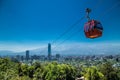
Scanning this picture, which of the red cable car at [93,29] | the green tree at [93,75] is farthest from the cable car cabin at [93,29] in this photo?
the green tree at [93,75]

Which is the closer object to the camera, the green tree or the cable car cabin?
the cable car cabin

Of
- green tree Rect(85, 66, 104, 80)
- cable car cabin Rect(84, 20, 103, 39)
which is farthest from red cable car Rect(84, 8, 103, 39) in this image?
green tree Rect(85, 66, 104, 80)

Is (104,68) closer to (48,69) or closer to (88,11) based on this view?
(48,69)

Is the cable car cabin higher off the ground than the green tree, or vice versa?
the cable car cabin

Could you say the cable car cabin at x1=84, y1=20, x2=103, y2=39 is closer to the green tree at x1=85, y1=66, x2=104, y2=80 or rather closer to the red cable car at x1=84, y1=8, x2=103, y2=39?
the red cable car at x1=84, y1=8, x2=103, y2=39

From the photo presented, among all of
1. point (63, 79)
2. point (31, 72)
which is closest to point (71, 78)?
point (63, 79)

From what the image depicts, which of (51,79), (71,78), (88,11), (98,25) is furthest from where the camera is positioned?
(71,78)

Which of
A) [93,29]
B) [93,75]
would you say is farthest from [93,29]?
[93,75]

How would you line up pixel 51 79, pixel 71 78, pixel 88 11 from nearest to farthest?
pixel 88 11 → pixel 51 79 → pixel 71 78

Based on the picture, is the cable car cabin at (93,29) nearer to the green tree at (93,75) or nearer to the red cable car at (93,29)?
the red cable car at (93,29)
